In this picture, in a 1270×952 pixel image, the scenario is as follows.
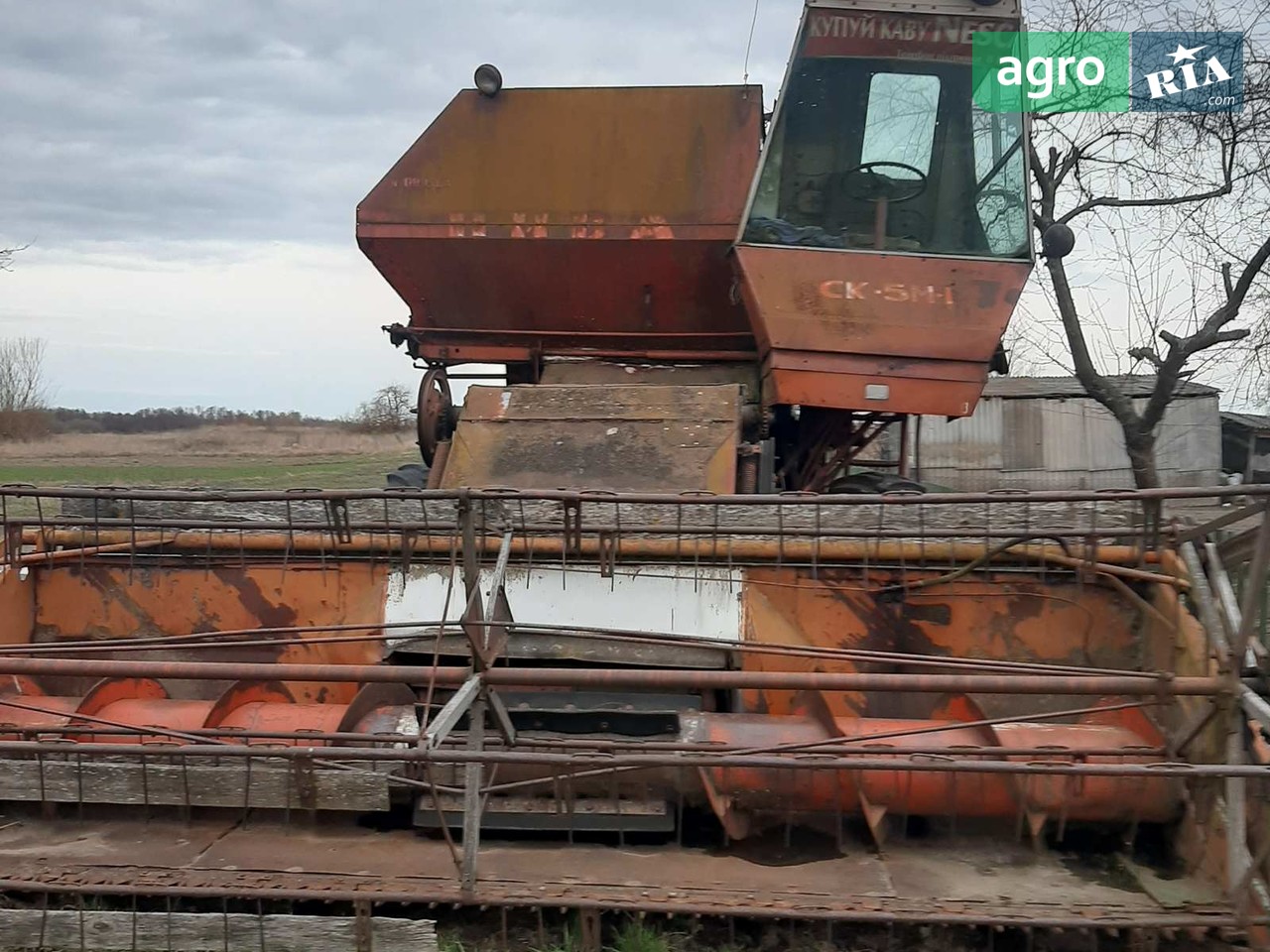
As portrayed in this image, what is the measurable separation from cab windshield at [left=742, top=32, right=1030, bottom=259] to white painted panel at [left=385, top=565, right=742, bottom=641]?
207 centimetres

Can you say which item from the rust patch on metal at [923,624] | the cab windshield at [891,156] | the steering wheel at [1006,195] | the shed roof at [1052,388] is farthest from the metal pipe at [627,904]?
the shed roof at [1052,388]

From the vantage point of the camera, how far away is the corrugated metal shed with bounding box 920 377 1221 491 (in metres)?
23.7

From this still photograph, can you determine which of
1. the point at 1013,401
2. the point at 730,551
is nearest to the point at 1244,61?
the point at 730,551

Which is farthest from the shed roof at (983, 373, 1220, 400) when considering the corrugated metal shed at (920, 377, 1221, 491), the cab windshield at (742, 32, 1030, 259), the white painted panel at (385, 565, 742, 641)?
the white painted panel at (385, 565, 742, 641)

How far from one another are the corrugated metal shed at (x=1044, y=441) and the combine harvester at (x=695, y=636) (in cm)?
1965

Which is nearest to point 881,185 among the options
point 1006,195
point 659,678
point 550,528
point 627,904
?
point 1006,195

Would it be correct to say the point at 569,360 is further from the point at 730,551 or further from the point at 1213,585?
the point at 1213,585

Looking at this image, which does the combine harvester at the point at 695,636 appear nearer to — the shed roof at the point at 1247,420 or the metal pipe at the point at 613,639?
the metal pipe at the point at 613,639

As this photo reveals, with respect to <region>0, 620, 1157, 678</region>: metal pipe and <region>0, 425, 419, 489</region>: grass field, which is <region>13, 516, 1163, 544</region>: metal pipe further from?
<region>0, 425, 419, 489</region>: grass field

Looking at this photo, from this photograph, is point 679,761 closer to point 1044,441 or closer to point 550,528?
point 550,528

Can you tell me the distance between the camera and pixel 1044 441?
24.8m

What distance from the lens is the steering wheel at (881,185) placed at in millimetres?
5133

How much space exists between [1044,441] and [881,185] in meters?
21.3

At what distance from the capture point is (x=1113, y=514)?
4.19 meters
